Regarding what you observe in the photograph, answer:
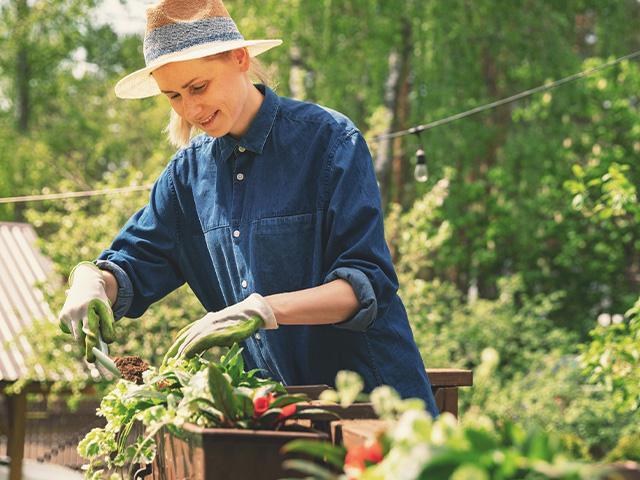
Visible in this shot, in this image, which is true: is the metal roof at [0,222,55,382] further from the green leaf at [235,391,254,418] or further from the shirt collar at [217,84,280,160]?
the green leaf at [235,391,254,418]

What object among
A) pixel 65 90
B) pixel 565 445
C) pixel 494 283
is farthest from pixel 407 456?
pixel 65 90

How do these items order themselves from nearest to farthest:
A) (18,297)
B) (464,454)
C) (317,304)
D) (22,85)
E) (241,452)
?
(464,454)
(241,452)
(317,304)
(18,297)
(22,85)

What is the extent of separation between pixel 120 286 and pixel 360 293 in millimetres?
670

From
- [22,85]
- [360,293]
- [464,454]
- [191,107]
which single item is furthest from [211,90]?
[22,85]

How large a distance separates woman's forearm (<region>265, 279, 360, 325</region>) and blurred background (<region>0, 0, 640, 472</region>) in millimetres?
6256

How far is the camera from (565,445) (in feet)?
4.30

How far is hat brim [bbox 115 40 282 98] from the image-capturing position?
90.0 inches

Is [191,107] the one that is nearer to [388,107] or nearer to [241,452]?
[241,452]

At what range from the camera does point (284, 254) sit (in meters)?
2.33

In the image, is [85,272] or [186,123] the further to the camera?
[186,123]

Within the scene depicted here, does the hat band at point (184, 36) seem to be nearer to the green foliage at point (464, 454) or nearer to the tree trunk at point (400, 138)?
the green foliage at point (464, 454)

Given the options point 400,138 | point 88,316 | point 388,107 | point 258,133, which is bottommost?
point 88,316

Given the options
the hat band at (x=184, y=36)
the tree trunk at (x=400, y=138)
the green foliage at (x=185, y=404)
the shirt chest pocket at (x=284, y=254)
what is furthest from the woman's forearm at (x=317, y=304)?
the tree trunk at (x=400, y=138)

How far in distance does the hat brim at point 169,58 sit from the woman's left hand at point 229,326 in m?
0.59
